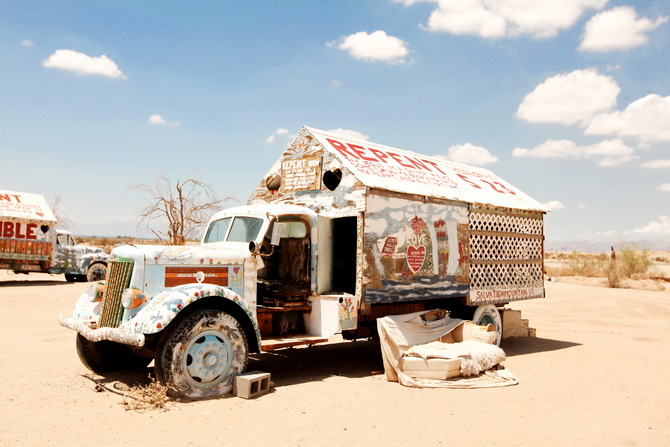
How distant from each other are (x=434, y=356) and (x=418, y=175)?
10.9ft

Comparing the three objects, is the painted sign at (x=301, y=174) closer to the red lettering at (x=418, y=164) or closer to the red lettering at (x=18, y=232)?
the red lettering at (x=418, y=164)

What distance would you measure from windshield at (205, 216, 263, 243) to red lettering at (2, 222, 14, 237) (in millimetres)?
16622

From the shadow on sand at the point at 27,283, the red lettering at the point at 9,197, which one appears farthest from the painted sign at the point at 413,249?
the red lettering at the point at 9,197

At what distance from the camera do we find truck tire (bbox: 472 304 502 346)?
33.0ft

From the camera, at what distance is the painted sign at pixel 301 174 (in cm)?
863

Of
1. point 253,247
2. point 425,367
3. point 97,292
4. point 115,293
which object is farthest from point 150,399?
point 425,367

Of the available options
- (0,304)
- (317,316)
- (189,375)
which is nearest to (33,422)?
(189,375)

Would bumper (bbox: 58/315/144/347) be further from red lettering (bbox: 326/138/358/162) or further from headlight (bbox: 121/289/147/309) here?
red lettering (bbox: 326/138/358/162)

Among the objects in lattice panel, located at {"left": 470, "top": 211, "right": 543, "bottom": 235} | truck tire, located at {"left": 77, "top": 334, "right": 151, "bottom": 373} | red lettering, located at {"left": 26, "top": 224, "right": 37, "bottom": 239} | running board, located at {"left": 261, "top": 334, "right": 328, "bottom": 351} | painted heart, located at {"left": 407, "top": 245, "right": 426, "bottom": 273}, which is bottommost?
truck tire, located at {"left": 77, "top": 334, "right": 151, "bottom": 373}

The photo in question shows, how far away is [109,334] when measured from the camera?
621 cm

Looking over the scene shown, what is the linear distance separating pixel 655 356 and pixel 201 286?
8.33 meters

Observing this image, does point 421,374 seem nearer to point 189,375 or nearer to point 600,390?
point 600,390

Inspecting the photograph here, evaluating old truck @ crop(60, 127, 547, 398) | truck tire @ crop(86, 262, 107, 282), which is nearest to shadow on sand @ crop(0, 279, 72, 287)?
truck tire @ crop(86, 262, 107, 282)

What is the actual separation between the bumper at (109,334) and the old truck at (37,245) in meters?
16.7
